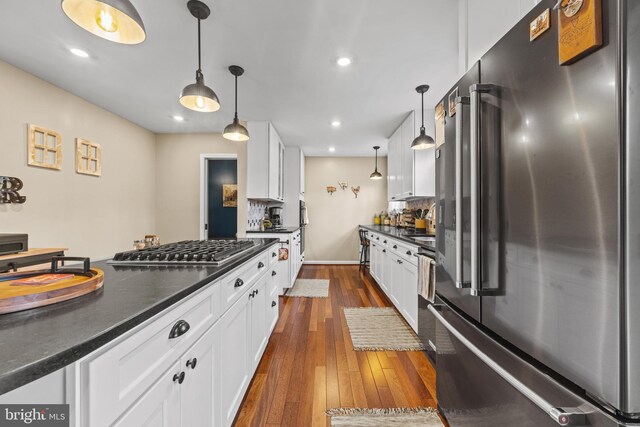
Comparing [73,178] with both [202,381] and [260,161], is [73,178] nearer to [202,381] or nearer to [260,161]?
[260,161]

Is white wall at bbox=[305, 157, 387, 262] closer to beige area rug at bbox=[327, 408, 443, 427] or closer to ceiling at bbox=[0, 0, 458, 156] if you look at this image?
ceiling at bbox=[0, 0, 458, 156]

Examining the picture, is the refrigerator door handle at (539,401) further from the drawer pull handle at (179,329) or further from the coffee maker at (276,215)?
the coffee maker at (276,215)

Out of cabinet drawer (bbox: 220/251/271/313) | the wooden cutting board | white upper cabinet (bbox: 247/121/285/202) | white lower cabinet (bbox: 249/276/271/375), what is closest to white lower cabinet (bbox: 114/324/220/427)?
cabinet drawer (bbox: 220/251/271/313)

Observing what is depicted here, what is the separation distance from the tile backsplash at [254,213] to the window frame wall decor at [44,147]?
220cm

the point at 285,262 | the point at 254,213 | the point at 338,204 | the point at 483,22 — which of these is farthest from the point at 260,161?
the point at 483,22

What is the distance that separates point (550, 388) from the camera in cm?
72

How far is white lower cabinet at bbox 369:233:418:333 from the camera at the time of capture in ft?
8.28

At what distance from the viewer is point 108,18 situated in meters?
1.22

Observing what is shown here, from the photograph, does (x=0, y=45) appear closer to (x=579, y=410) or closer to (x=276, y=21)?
(x=276, y=21)

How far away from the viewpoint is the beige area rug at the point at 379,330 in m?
2.45

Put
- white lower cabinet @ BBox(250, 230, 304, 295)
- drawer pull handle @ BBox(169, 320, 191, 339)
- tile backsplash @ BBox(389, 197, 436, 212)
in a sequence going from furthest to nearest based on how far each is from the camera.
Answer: tile backsplash @ BBox(389, 197, 436, 212), white lower cabinet @ BBox(250, 230, 304, 295), drawer pull handle @ BBox(169, 320, 191, 339)

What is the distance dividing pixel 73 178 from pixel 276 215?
2924mm

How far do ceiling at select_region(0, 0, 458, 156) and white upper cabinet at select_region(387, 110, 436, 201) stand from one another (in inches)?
9.4

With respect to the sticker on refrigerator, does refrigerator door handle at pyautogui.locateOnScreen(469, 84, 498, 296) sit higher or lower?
lower
